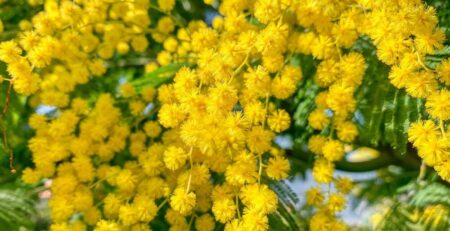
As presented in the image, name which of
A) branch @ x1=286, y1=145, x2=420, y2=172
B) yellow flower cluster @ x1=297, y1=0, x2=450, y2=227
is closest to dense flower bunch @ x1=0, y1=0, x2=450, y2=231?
yellow flower cluster @ x1=297, y1=0, x2=450, y2=227

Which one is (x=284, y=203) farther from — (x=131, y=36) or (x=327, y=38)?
(x=131, y=36)

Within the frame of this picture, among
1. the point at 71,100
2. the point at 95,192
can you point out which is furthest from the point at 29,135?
the point at 95,192

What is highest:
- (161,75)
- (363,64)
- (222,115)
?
(363,64)

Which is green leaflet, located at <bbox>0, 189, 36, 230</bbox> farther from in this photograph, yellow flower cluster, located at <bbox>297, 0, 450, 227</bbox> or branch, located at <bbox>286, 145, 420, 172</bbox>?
branch, located at <bbox>286, 145, 420, 172</bbox>

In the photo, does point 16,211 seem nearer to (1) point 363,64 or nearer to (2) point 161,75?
(2) point 161,75

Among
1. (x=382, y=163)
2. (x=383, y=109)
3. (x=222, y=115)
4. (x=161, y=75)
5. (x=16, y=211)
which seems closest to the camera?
(x=222, y=115)

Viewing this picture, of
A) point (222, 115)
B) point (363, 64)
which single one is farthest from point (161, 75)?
point (363, 64)

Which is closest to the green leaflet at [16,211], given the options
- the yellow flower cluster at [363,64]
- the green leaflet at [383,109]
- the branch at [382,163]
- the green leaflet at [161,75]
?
the green leaflet at [161,75]

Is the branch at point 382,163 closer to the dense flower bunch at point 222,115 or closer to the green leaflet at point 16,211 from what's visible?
the dense flower bunch at point 222,115
